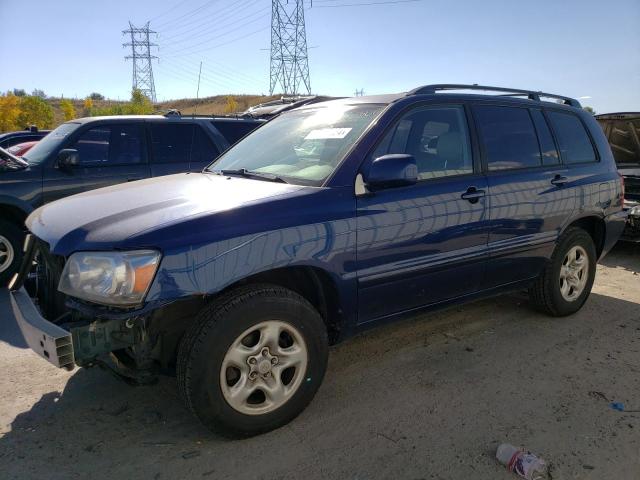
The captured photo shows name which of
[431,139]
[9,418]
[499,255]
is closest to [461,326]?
[499,255]

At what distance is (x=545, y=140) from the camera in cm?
423

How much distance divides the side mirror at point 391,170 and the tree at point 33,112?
43620 mm

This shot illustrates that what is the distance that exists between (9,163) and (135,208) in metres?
3.75

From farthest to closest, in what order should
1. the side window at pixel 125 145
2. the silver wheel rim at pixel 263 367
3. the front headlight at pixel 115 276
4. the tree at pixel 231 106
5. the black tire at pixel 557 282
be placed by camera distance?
1. the tree at pixel 231 106
2. the side window at pixel 125 145
3. the black tire at pixel 557 282
4. the silver wheel rim at pixel 263 367
5. the front headlight at pixel 115 276

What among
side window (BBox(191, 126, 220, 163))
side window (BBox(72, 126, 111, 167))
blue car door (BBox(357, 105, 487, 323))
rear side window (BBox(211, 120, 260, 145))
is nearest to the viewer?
blue car door (BBox(357, 105, 487, 323))

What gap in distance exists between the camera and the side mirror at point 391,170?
291 centimetres

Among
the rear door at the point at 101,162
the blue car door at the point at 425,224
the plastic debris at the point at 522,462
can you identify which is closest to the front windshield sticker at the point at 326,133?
the blue car door at the point at 425,224

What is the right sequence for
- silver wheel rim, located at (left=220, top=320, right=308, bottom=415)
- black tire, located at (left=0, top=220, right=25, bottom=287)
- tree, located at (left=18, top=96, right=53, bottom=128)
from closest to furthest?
1. silver wheel rim, located at (left=220, top=320, right=308, bottom=415)
2. black tire, located at (left=0, top=220, right=25, bottom=287)
3. tree, located at (left=18, top=96, right=53, bottom=128)

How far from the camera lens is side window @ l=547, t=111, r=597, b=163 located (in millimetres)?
4375

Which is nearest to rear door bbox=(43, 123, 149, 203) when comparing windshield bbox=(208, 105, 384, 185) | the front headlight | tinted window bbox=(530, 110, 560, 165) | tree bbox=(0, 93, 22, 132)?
windshield bbox=(208, 105, 384, 185)

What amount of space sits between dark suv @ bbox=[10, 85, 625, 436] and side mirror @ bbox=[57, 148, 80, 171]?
2.48 meters

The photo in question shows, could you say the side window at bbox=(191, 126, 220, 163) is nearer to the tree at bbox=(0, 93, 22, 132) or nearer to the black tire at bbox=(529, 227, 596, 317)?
the black tire at bbox=(529, 227, 596, 317)

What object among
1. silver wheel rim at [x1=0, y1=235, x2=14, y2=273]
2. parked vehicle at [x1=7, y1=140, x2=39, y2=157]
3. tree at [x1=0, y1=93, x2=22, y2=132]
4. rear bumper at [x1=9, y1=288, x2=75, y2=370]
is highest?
tree at [x1=0, y1=93, x2=22, y2=132]

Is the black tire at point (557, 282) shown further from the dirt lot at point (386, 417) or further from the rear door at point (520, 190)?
the dirt lot at point (386, 417)
